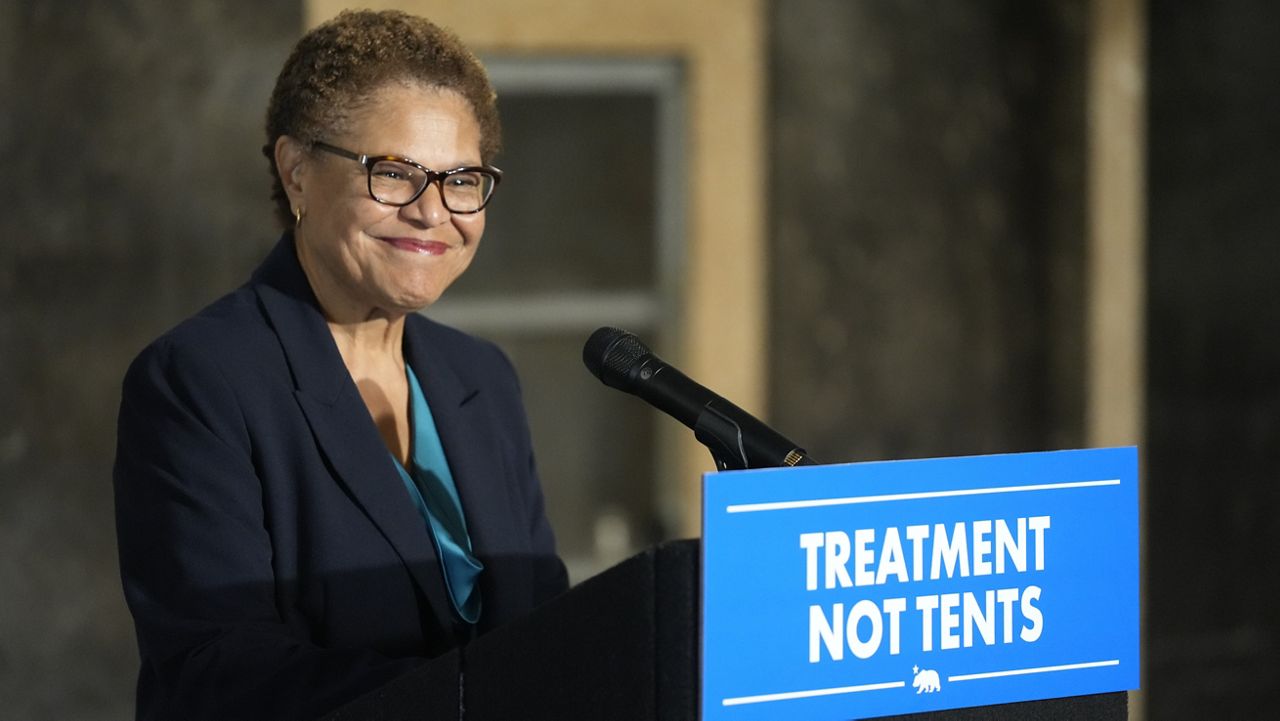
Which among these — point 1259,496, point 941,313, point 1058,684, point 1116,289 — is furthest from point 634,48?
point 1058,684

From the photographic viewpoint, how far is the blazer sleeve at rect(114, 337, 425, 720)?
127 centimetres

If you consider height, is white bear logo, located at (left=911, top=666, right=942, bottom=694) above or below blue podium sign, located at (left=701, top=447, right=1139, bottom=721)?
below

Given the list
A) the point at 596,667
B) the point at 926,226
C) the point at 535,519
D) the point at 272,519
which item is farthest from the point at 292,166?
the point at 926,226

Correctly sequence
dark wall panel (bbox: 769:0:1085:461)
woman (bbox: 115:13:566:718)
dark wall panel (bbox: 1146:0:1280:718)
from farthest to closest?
1. dark wall panel (bbox: 769:0:1085:461)
2. dark wall panel (bbox: 1146:0:1280:718)
3. woman (bbox: 115:13:566:718)

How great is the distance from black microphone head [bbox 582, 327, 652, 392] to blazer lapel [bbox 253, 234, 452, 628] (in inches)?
14.5

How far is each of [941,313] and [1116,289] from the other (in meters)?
0.47

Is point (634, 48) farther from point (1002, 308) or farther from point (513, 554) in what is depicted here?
point (513, 554)

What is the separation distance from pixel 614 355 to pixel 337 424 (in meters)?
0.43

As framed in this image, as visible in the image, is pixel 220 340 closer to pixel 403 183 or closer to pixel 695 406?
pixel 403 183

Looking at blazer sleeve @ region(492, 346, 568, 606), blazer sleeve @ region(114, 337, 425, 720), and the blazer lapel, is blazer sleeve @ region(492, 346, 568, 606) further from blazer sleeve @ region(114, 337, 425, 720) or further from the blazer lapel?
blazer sleeve @ region(114, 337, 425, 720)

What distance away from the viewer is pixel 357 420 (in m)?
1.60

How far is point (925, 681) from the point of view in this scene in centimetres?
108

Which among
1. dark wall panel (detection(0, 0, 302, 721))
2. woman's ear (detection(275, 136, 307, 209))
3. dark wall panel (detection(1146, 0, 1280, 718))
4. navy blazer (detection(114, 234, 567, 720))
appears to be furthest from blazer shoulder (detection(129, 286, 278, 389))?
dark wall panel (detection(1146, 0, 1280, 718))

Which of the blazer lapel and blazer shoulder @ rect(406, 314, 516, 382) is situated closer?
the blazer lapel
